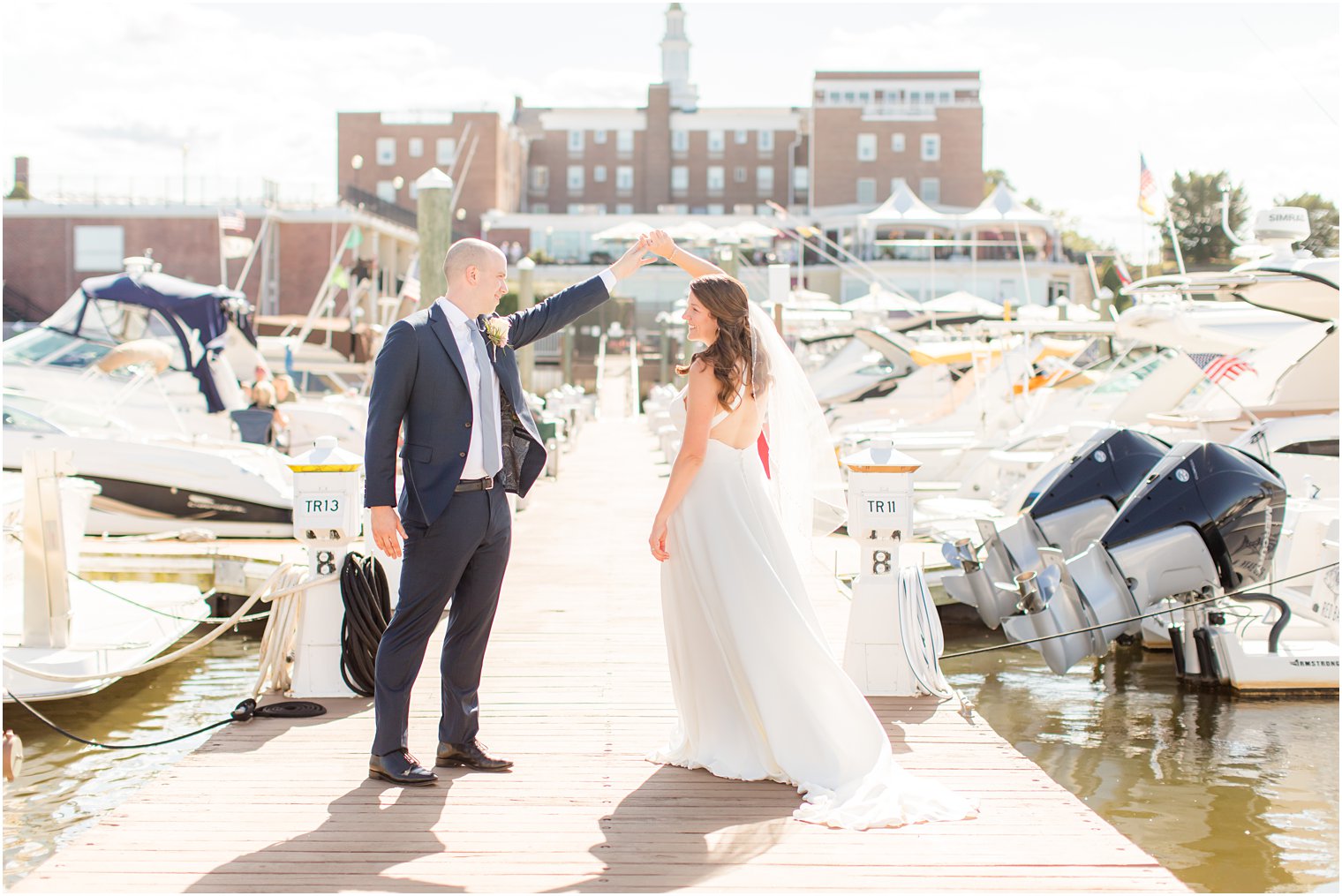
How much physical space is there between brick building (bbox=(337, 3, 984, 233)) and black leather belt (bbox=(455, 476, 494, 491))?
5699 centimetres

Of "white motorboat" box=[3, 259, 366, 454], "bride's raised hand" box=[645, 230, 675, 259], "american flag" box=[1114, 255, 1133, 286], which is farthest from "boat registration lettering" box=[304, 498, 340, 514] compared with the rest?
"american flag" box=[1114, 255, 1133, 286]

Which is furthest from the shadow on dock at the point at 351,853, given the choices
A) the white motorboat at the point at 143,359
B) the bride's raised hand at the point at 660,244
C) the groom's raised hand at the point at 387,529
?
the white motorboat at the point at 143,359

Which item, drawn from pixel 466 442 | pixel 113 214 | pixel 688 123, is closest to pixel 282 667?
pixel 466 442

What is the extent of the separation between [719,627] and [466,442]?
1155 mm

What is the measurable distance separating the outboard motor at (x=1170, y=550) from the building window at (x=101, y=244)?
45694 millimetres

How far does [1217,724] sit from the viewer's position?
27.0 ft

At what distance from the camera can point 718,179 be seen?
74.1 m

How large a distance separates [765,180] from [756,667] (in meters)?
71.0

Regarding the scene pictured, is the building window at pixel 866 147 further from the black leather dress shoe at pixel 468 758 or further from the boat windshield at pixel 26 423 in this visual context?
the black leather dress shoe at pixel 468 758

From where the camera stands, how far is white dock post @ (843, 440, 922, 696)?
248 inches

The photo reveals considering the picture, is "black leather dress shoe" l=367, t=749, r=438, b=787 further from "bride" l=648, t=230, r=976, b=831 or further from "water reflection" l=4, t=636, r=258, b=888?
"water reflection" l=4, t=636, r=258, b=888

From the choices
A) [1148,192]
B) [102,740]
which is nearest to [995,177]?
[1148,192]

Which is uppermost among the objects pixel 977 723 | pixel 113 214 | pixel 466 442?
pixel 113 214

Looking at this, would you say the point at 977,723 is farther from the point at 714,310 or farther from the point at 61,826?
the point at 61,826
